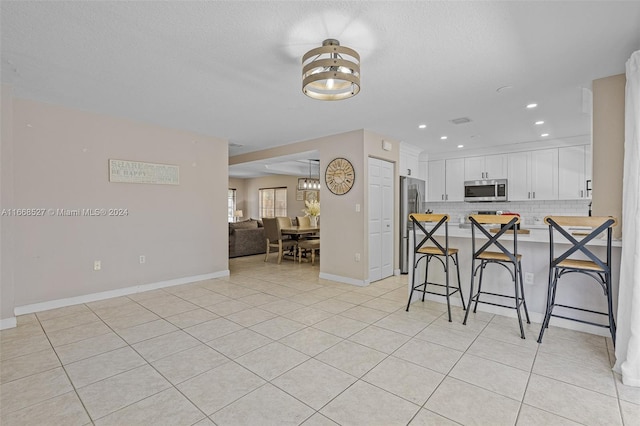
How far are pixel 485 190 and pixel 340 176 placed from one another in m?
3.29

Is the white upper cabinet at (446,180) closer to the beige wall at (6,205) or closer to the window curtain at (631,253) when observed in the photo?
the window curtain at (631,253)

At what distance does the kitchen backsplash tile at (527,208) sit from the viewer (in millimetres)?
5730

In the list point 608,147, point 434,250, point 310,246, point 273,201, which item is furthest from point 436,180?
point 273,201

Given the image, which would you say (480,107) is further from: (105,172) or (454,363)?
(105,172)

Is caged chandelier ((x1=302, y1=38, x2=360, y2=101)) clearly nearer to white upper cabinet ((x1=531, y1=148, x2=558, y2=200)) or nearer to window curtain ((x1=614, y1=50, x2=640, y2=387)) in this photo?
window curtain ((x1=614, y1=50, x2=640, y2=387))

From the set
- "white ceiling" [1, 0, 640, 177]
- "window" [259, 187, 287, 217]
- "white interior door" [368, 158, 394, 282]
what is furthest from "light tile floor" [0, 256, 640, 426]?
"window" [259, 187, 287, 217]

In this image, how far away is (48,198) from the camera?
3621mm

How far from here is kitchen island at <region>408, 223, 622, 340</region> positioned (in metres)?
2.83

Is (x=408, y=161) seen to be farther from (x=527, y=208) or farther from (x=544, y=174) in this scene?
(x=527, y=208)

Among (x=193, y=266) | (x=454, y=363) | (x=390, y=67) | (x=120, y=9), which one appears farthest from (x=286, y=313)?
(x=120, y=9)

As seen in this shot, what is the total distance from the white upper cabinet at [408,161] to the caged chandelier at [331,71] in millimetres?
3373

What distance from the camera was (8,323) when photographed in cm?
307

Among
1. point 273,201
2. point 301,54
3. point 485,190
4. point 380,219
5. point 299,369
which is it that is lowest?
point 299,369

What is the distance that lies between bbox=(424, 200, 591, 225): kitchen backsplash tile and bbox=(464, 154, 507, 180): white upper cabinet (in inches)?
24.8
